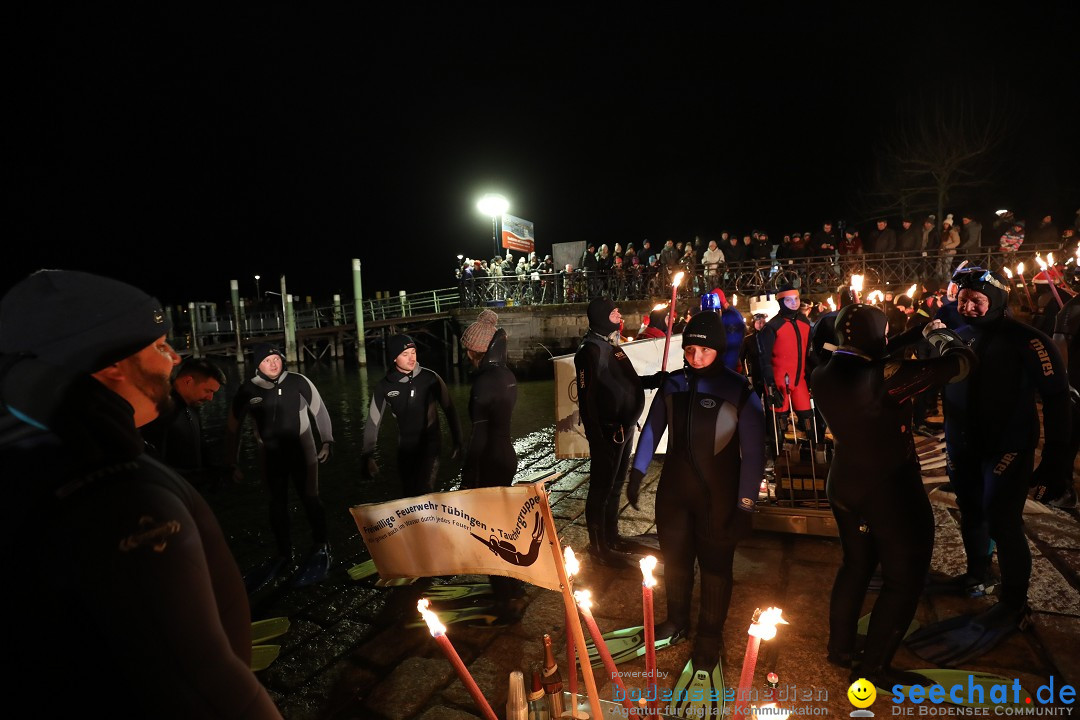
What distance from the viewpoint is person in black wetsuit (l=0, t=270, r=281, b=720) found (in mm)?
1012

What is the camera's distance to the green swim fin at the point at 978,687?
286cm

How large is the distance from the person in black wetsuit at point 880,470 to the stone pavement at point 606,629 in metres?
0.49

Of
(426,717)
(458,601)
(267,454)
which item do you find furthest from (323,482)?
(426,717)

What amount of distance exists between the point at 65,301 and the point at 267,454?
14.2 ft

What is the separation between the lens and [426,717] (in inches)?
119

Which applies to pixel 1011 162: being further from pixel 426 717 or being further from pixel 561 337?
pixel 426 717

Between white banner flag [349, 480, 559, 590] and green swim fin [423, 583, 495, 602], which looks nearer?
white banner flag [349, 480, 559, 590]

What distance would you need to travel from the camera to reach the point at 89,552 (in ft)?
3.29

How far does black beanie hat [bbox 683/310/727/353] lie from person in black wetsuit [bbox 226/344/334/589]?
3.43 m

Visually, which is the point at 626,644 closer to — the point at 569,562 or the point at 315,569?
the point at 569,562

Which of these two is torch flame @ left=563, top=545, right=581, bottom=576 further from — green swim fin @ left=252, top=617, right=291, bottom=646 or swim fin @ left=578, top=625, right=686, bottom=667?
green swim fin @ left=252, top=617, right=291, bottom=646

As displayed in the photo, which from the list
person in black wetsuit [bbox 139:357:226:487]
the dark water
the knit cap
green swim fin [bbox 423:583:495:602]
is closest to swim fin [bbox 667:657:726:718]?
green swim fin [bbox 423:583:495:602]

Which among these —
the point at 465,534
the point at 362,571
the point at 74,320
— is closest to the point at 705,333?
the point at 465,534

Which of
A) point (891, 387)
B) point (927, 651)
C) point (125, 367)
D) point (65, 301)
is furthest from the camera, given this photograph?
point (927, 651)
